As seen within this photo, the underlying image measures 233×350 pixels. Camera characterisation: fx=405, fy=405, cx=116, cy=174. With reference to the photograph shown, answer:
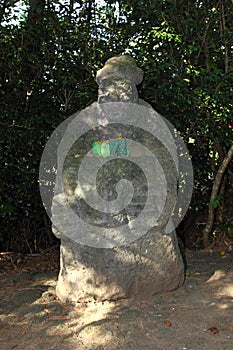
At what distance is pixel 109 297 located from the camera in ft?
12.3

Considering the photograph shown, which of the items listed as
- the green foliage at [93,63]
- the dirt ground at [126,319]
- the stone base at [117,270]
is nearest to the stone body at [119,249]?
the stone base at [117,270]

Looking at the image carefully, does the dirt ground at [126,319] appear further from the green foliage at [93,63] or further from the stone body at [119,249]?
the green foliage at [93,63]

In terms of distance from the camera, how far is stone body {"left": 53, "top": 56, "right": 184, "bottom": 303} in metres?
3.77

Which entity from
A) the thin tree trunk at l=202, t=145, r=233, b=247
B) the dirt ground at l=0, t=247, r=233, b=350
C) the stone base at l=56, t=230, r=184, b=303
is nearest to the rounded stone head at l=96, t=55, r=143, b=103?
the stone base at l=56, t=230, r=184, b=303

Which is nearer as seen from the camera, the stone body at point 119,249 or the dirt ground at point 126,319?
the dirt ground at point 126,319

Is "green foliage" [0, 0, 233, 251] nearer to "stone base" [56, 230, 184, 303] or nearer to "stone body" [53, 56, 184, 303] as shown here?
"stone body" [53, 56, 184, 303]

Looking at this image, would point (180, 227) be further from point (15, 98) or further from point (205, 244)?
point (15, 98)

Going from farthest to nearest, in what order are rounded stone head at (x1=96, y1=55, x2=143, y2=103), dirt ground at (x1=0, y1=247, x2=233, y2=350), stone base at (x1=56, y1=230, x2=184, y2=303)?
rounded stone head at (x1=96, y1=55, x2=143, y2=103) → stone base at (x1=56, y1=230, x2=184, y2=303) → dirt ground at (x1=0, y1=247, x2=233, y2=350)

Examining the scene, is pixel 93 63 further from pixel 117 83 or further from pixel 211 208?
pixel 211 208

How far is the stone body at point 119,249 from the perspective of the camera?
12.4 feet

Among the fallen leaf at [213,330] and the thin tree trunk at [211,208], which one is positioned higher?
the thin tree trunk at [211,208]

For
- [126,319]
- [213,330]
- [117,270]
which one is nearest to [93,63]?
[117,270]

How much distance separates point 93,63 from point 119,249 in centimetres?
262

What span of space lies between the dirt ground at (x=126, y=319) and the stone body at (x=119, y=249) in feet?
0.44
